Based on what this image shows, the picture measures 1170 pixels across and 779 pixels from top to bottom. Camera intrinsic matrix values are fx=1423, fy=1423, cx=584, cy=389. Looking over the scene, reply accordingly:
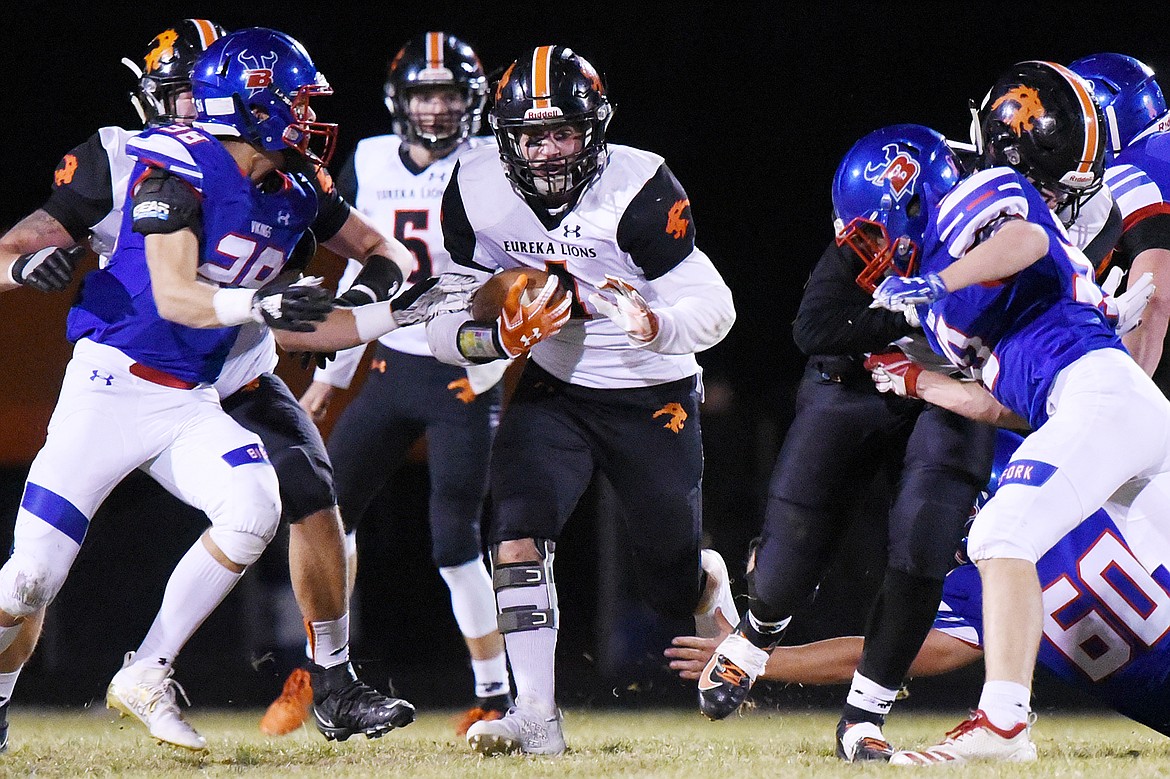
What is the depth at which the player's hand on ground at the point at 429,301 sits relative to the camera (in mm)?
3834

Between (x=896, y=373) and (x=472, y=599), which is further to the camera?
(x=472, y=599)

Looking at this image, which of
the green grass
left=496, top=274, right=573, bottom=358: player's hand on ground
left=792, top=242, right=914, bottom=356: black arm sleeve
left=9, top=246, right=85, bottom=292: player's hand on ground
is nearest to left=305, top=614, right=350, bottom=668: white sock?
the green grass

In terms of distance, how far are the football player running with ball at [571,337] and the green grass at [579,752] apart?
15.3 inches

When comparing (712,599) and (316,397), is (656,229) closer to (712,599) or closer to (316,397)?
(712,599)

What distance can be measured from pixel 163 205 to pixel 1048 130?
225 centimetres

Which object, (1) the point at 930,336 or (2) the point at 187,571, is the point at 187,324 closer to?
(2) the point at 187,571

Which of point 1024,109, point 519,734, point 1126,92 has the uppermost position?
point 1024,109

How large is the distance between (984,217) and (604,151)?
118 centimetres

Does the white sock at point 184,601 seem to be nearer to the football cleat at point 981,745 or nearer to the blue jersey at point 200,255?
the blue jersey at point 200,255

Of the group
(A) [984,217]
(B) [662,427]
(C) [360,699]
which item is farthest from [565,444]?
(A) [984,217]

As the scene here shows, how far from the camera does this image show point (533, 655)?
3668 mm

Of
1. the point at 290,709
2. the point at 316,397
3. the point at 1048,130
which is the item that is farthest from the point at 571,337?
the point at 290,709

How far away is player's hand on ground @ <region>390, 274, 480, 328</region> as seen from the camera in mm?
3834

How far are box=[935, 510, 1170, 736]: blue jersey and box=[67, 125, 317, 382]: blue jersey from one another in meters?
2.23
